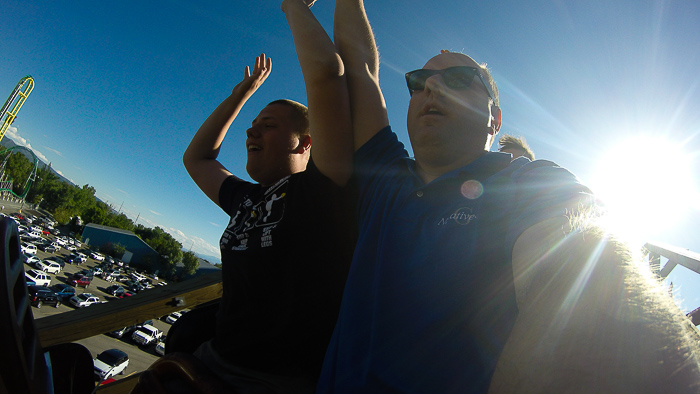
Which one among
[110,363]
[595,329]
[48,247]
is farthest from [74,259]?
[595,329]

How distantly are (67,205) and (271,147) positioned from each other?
88.4m

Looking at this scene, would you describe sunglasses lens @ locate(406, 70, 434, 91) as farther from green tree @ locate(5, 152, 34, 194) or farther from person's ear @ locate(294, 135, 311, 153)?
green tree @ locate(5, 152, 34, 194)

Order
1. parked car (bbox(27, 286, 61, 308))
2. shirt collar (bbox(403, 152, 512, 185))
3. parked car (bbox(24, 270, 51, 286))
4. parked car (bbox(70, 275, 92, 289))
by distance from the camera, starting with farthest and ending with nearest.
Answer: parked car (bbox(70, 275, 92, 289)) < parked car (bbox(24, 270, 51, 286)) < parked car (bbox(27, 286, 61, 308)) < shirt collar (bbox(403, 152, 512, 185))

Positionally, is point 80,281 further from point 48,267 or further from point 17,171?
point 17,171

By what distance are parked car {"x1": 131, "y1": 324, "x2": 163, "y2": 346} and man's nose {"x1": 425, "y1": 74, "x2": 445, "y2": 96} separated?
26.1 metres

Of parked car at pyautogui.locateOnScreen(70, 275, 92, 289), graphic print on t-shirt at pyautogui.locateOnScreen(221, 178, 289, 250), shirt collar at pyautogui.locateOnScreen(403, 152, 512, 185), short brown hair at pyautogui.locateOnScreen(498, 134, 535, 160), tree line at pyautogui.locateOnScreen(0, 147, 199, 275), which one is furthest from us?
tree line at pyautogui.locateOnScreen(0, 147, 199, 275)

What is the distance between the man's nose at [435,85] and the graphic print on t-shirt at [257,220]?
959 mm

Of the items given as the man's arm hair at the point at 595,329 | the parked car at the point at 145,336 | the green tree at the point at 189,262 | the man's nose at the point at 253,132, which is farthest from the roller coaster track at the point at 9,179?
the man's arm hair at the point at 595,329

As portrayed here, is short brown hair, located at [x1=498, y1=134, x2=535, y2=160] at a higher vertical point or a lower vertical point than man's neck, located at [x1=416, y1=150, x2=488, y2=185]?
higher

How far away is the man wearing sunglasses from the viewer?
54cm

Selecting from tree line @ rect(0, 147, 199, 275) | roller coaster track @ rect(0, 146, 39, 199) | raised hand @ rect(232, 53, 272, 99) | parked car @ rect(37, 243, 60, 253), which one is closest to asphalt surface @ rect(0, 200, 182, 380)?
raised hand @ rect(232, 53, 272, 99)

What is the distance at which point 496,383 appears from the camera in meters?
0.64

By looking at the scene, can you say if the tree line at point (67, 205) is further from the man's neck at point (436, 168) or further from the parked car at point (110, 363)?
the man's neck at point (436, 168)

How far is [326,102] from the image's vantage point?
144cm
